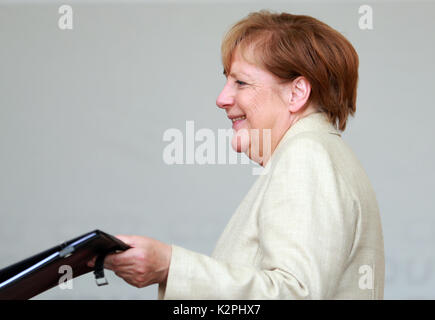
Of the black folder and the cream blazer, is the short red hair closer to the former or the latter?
the cream blazer

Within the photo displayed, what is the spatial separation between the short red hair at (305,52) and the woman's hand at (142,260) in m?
0.51

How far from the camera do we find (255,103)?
1436 mm

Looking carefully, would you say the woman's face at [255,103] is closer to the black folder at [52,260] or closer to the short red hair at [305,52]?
the short red hair at [305,52]

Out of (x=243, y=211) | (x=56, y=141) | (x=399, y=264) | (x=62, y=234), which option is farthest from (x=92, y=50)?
(x=243, y=211)

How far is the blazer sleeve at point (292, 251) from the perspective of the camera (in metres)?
1.06

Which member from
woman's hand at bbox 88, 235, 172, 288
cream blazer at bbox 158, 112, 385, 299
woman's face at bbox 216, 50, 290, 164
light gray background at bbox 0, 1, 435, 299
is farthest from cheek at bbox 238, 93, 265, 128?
light gray background at bbox 0, 1, 435, 299

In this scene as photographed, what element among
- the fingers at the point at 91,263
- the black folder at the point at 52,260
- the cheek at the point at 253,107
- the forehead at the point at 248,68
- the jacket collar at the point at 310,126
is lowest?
the fingers at the point at 91,263

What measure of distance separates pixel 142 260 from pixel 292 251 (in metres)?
0.26

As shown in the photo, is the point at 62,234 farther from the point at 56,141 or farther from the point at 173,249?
the point at 173,249

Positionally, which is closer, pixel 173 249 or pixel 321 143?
pixel 173 249

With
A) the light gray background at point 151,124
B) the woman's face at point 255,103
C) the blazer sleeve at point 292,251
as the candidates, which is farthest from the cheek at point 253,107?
the light gray background at point 151,124
